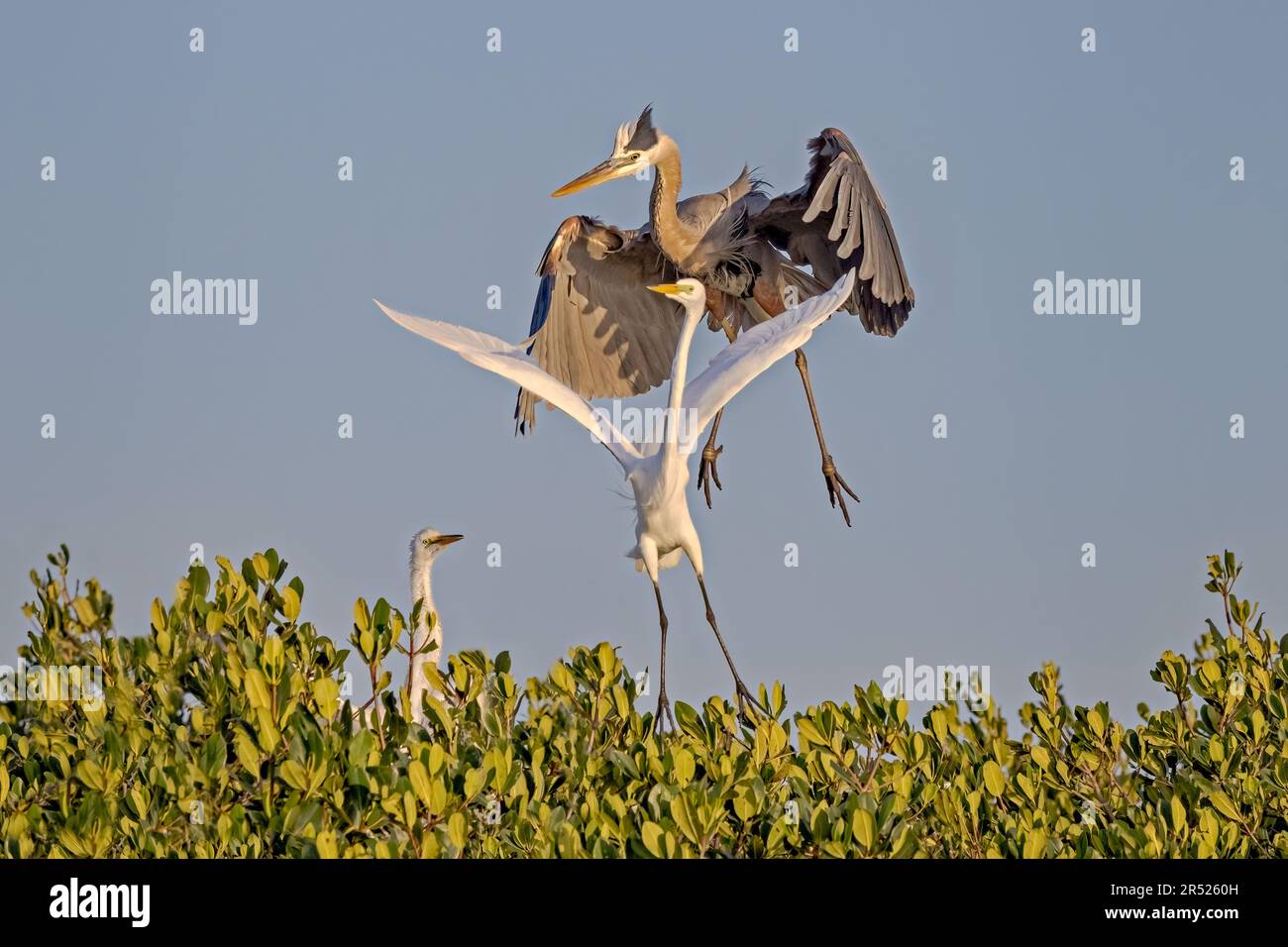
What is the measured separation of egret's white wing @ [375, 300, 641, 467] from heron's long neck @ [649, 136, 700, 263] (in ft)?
11.1

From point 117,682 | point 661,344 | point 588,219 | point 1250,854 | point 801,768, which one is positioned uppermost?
point 588,219

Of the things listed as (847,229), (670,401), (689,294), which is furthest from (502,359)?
(847,229)

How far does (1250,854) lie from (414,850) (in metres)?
3.65

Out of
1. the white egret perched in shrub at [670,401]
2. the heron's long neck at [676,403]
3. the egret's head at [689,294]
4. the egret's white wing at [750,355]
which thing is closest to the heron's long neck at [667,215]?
the egret's head at [689,294]

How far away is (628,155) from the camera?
38.1ft

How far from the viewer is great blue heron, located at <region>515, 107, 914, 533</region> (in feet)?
36.8

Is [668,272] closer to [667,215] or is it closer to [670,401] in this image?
[667,215]

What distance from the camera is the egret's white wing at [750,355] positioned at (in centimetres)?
803

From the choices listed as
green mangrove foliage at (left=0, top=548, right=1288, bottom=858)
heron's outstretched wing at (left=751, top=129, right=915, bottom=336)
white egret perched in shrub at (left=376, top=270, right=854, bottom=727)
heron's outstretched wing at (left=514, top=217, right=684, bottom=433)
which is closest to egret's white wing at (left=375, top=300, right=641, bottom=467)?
white egret perched in shrub at (left=376, top=270, right=854, bottom=727)

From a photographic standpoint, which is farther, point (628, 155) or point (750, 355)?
point (628, 155)

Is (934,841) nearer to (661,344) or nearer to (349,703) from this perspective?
(349,703)

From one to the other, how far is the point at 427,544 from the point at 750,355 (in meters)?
2.56
